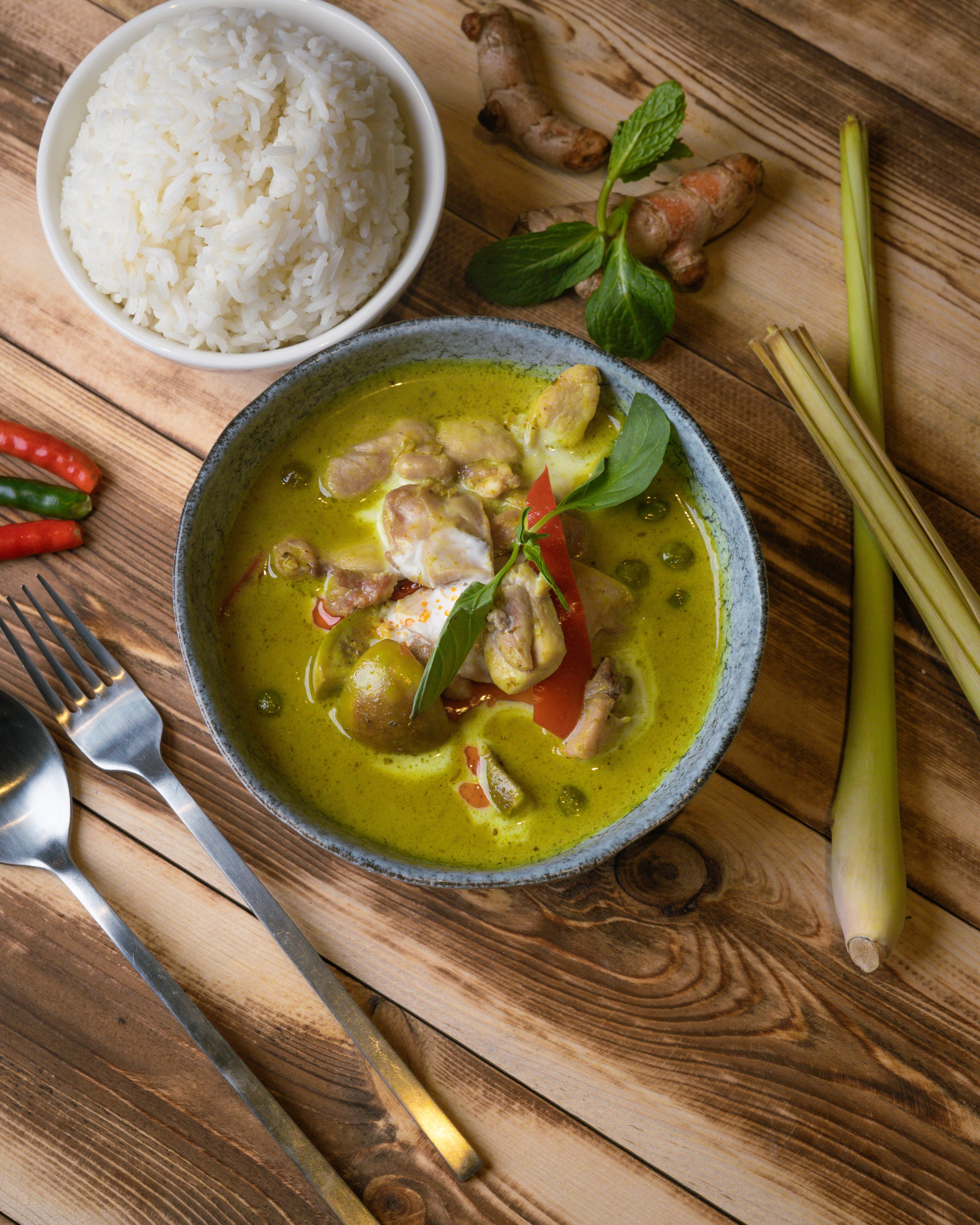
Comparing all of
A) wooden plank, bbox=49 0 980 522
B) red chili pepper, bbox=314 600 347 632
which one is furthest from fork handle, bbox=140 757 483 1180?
wooden plank, bbox=49 0 980 522

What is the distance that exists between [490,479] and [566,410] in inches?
10.3

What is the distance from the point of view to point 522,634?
216 cm

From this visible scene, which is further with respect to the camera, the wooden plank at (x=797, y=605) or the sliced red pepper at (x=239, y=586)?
the wooden plank at (x=797, y=605)

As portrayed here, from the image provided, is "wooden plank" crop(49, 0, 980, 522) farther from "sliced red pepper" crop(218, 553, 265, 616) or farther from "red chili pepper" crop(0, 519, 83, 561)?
"red chili pepper" crop(0, 519, 83, 561)

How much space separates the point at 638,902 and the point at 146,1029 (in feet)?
4.51

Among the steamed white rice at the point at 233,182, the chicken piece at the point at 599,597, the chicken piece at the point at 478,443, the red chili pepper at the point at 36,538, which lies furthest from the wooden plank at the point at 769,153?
the red chili pepper at the point at 36,538

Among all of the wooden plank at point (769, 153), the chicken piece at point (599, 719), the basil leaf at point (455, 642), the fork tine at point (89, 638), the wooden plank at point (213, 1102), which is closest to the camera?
the basil leaf at point (455, 642)

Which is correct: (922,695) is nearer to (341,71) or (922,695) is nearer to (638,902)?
(638,902)

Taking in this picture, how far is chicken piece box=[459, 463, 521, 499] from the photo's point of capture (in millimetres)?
2400

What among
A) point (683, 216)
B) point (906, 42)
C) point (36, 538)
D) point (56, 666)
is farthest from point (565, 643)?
point (906, 42)

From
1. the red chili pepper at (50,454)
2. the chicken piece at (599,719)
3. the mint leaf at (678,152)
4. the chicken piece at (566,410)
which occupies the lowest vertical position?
the red chili pepper at (50,454)

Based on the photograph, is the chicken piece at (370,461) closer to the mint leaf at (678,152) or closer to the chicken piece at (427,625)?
the chicken piece at (427,625)

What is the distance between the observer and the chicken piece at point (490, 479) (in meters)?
2.40

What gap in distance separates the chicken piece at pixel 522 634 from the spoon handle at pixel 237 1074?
3.90ft
